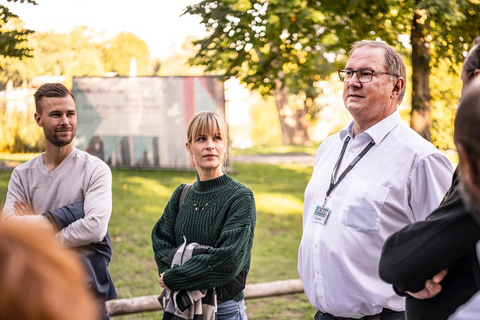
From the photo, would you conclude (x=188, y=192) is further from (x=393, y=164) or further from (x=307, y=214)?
(x=393, y=164)

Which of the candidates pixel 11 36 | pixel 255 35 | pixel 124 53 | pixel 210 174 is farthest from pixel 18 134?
pixel 210 174

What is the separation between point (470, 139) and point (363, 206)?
134cm

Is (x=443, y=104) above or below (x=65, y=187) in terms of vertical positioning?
above

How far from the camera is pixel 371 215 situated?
2613 mm

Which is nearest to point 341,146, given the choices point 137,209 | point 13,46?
point 13,46

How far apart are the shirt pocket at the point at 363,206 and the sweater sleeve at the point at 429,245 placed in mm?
688

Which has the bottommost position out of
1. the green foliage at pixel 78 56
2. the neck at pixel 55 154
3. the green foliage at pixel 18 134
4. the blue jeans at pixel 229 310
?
the blue jeans at pixel 229 310

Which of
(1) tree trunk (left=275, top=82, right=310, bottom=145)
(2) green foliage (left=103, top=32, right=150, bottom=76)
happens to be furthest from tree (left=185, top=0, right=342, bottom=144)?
(1) tree trunk (left=275, top=82, right=310, bottom=145)

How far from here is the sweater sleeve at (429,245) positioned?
5.39 feet

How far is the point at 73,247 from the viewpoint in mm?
3355

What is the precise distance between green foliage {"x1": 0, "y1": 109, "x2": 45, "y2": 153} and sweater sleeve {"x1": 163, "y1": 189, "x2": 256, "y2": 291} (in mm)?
11165

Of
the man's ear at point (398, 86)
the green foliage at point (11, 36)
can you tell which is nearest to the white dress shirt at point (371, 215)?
the man's ear at point (398, 86)

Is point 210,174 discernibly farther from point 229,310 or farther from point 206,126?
point 229,310

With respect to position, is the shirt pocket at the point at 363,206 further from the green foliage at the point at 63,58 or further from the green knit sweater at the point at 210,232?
the green foliage at the point at 63,58
